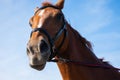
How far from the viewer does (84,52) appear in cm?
1006

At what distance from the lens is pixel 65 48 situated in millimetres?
9852

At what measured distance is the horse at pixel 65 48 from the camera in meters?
9.47

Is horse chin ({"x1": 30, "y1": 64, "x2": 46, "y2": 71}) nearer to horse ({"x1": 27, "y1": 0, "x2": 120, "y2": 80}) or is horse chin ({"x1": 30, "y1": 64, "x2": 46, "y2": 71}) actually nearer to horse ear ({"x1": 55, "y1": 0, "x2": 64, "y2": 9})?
horse ({"x1": 27, "y1": 0, "x2": 120, "y2": 80})

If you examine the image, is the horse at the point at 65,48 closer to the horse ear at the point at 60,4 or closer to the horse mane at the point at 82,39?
the horse mane at the point at 82,39

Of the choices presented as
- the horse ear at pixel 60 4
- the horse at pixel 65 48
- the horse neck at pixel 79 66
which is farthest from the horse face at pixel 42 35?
the horse neck at pixel 79 66

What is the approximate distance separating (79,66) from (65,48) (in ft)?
1.89

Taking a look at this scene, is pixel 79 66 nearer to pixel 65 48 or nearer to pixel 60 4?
pixel 65 48

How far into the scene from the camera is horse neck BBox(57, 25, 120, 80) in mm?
9680

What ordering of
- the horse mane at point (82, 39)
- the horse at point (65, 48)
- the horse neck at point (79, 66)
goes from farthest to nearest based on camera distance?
the horse mane at point (82, 39) < the horse neck at point (79, 66) < the horse at point (65, 48)

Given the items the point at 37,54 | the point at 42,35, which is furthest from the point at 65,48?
the point at 37,54

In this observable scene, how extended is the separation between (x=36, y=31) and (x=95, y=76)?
1.86m

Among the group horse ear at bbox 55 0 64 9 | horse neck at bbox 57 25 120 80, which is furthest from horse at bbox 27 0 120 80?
horse ear at bbox 55 0 64 9

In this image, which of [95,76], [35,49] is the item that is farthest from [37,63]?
[95,76]

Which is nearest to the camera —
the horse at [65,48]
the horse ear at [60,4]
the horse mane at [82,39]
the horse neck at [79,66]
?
the horse at [65,48]
